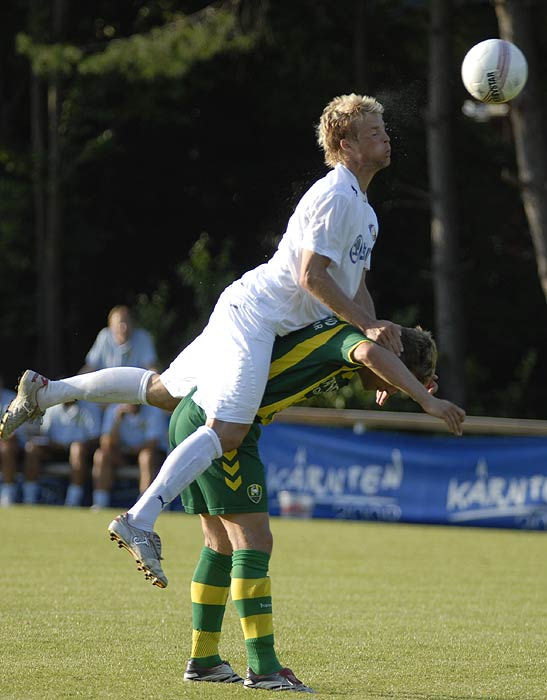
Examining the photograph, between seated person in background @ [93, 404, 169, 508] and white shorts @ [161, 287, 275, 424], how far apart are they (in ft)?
30.1

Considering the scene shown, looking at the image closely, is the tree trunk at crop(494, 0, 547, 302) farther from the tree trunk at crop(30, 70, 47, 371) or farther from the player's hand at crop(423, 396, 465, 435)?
the player's hand at crop(423, 396, 465, 435)

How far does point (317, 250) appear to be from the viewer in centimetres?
545

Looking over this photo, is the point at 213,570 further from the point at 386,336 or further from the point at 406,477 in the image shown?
the point at 406,477

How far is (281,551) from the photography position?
10922mm

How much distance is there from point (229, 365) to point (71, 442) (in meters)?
10.8

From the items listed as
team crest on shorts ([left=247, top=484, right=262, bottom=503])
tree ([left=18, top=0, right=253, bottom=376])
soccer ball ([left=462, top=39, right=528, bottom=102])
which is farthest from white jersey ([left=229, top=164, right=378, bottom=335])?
tree ([left=18, top=0, right=253, bottom=376])

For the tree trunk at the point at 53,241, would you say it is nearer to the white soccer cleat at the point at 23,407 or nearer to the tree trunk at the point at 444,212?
the tree trunk at the point at 444,212

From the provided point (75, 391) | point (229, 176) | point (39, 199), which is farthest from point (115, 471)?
point (229, 176)

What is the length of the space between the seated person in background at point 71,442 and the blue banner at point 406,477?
92.5 inches

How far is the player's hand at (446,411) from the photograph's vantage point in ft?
17.1

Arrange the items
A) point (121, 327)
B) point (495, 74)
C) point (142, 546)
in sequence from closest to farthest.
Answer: point (142, 546) → point (495, 74) → point (121, 327)

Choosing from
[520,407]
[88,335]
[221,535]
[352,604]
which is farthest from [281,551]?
[88,335]

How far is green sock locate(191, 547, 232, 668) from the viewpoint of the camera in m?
5.46

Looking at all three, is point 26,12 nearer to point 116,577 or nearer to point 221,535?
point 116,577
